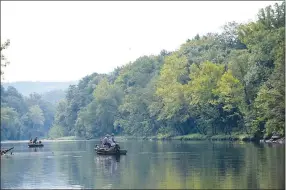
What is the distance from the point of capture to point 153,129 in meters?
130

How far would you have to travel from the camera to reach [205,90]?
3937 inches

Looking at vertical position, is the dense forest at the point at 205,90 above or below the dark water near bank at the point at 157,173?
above

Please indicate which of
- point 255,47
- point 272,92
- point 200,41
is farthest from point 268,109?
point 200,41

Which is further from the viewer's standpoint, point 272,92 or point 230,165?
point 272,92

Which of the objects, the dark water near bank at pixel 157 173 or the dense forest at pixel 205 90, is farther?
the dense forest at pixel 205 90

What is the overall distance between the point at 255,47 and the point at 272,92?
16.0 meters

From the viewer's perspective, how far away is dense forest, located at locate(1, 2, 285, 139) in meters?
81.2

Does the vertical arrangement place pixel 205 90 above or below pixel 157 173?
above

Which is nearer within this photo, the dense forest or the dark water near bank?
the dark water near bank

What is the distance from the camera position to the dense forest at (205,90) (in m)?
81.2

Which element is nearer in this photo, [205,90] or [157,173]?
[157,173]

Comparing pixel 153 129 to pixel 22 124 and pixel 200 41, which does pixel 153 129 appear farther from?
pixel 22 124

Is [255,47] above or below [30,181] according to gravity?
above

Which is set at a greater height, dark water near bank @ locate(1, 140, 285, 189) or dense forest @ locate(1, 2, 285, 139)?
dense forest @ locate(1, 2, 285, 139)
